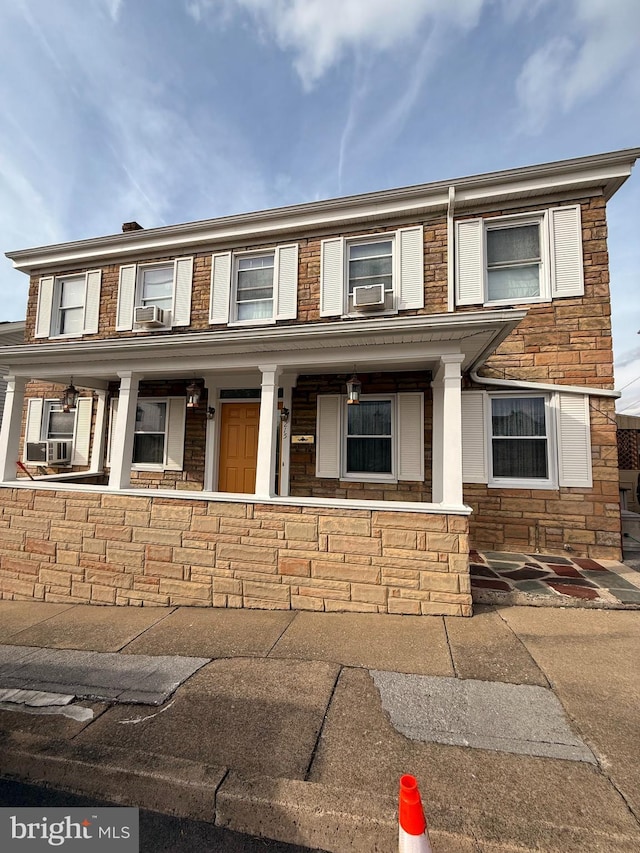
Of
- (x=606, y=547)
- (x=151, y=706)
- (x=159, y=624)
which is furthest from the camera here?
(x=606, y=547)

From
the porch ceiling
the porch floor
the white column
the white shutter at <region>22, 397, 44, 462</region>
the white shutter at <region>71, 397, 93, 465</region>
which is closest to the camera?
the porch floor

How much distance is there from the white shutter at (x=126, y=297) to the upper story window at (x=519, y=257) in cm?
656

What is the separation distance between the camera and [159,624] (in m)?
4.48

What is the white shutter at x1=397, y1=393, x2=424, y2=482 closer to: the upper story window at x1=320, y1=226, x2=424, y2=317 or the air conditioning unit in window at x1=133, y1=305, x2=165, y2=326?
the upper story window at x1=320, y1=226, x2=424, y2=317

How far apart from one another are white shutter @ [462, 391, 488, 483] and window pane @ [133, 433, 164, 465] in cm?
577

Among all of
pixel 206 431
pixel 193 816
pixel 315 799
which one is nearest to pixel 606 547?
pixel 315 799

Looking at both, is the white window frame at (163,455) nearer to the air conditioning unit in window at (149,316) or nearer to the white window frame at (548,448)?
the air conditioning unit in window at (149,316)

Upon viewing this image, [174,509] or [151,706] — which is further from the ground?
[174,509]

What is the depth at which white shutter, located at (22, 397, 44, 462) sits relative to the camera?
8.92m

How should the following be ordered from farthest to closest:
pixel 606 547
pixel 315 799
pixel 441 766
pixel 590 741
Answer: pixel 606 547 → pixel 590 741 → pixel 441 766 → pixel 315 799

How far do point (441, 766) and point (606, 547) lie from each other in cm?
498

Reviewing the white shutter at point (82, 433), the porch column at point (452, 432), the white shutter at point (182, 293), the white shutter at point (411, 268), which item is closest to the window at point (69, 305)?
the white shutter at point (82, 433)

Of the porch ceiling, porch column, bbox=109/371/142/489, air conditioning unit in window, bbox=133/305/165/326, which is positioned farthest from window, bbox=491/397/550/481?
air conditioning unit in window, bbox=133/305/165/326

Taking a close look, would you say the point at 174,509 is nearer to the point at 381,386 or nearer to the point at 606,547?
the point at 381,386
